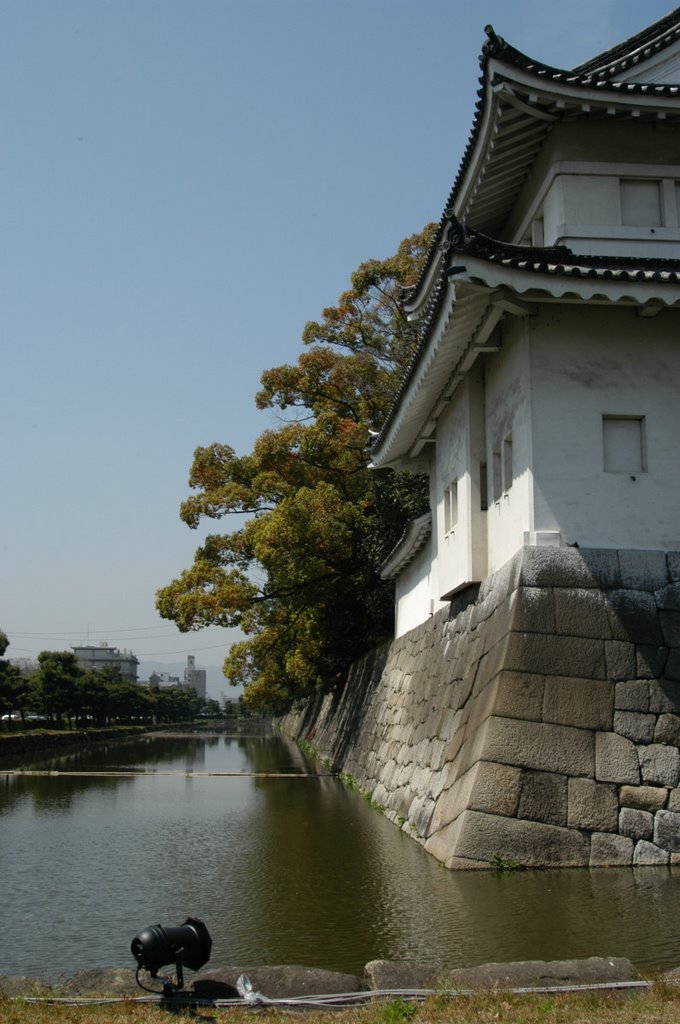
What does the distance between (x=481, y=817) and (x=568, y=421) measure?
3958 mm

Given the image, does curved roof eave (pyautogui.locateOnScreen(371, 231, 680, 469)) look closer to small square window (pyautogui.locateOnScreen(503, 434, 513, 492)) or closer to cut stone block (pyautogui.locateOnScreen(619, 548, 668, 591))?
small square window (pyautogui.locateOnScreen(503, 434, 513, 492))

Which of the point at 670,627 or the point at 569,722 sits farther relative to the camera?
the point at 670,627

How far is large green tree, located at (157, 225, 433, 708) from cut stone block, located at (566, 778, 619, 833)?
13.3m

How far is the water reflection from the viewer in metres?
6.36

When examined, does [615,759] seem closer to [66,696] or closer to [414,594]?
[414,594]

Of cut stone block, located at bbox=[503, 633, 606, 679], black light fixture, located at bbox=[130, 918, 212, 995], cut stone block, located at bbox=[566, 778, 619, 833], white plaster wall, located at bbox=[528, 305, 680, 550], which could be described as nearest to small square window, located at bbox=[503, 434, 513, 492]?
white plaster wall, located at bbox=[528, 305, 680, 550]

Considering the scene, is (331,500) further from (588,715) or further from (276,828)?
(588,715)

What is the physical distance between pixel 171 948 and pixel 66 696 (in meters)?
45.5

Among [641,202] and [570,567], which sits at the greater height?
[641,202]

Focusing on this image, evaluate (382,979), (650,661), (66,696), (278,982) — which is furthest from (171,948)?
(66,696)

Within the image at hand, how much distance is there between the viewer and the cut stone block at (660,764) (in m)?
8.85

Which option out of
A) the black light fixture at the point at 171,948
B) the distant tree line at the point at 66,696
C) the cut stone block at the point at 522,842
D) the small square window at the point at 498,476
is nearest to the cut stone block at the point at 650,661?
the cut stone block at the point at 522,842

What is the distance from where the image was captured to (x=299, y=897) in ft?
27.2

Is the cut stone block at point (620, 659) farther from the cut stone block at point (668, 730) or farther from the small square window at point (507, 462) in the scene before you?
the small square window at point (507, 462)
